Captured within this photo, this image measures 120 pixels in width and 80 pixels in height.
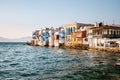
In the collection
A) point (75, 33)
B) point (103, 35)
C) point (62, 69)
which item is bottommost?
point (62, 69)

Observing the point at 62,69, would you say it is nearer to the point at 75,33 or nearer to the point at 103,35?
the point at 103,35

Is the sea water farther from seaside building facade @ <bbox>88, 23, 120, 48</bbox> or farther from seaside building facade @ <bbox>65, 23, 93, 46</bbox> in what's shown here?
seaside building facade @ <bbox>65, 23, 93, 46</bbox>

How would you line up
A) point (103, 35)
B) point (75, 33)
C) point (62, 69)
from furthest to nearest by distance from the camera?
point (75, 33) < point (103, 35) < point (62, 69)

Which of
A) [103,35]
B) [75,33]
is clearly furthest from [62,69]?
[75,33]

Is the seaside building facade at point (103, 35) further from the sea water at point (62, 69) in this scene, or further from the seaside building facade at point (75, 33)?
the sea water at point (62, 69)

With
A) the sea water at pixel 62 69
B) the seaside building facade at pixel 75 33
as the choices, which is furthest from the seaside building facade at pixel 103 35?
the sea water at pixel 62 69

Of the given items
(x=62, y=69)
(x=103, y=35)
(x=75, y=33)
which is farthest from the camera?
(x=75, y=33)

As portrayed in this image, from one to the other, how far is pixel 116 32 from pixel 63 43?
113 ft

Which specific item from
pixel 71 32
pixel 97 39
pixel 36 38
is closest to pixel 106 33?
pixel 97 39

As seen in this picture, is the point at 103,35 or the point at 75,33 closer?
the point at 103,35

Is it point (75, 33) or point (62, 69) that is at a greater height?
point (75, 33)

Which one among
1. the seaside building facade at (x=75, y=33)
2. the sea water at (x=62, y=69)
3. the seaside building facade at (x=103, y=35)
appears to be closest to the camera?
the sea water at (x=62, y=69)

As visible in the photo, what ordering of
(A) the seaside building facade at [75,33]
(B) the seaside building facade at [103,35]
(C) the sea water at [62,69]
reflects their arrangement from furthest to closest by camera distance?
1. (A) the seaside building facade at [75,33]
2. (B) the seaside building facade at [103,35]
3. (C) the sea water at [62,69]

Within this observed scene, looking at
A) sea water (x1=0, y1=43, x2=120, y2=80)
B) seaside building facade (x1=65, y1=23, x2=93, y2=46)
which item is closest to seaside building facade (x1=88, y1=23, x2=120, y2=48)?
seaside building facade (x1=65, y1=23, x2=93, y2=46)
